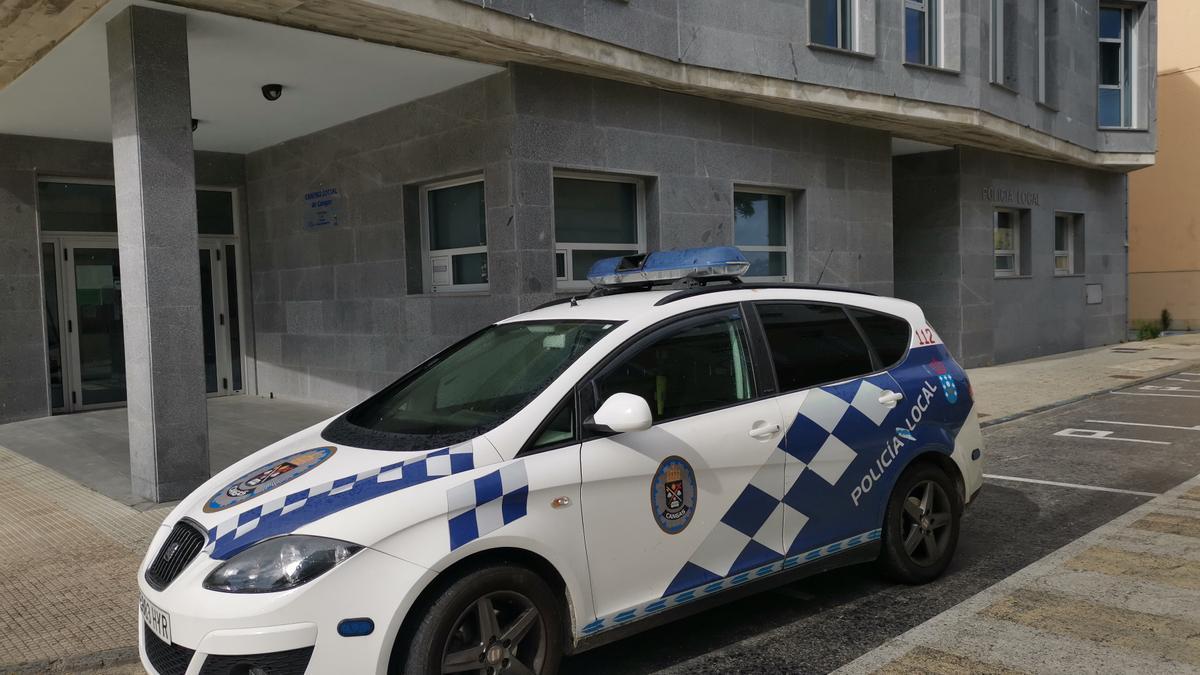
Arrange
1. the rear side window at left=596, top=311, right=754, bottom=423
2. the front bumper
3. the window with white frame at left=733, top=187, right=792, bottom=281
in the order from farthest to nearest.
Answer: the window with white frame at left=733, top=187, right=792, bottom=281 → the rear side window at left=596, top=311, right=754, bottom=423 → the front bumper

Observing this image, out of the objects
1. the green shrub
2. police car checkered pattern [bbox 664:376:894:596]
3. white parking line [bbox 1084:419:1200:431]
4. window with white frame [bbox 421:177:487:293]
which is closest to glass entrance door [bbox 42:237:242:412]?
window with white frame [bbox 421:177:487:293]

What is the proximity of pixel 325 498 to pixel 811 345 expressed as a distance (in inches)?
101

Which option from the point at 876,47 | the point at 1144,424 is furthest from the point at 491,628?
the point at 876,47

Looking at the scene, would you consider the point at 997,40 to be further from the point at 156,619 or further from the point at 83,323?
the point at 156,619

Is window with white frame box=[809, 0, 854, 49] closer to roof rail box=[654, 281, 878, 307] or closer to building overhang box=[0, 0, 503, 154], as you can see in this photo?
building overhang box=[0, 0, 503, 154]

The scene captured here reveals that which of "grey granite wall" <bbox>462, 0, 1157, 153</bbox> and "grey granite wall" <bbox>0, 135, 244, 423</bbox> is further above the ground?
"grey granite wall" <bbox>462, 0, 1157, 153</bbox>

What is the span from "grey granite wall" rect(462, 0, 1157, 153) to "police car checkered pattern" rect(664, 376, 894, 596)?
210 inches

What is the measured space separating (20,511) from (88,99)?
4.77m

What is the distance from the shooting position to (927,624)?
425 centimetres

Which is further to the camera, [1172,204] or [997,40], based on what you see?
[1172,204]

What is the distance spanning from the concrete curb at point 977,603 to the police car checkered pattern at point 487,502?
1582 mm

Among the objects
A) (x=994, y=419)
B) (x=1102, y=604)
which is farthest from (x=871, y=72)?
(x=1102, y=604)

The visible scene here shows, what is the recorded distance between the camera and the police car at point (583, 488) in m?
3.17

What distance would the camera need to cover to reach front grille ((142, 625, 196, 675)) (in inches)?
127
